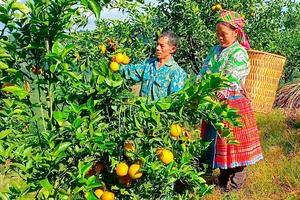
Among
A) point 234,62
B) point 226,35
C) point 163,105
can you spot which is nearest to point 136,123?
point 163,105

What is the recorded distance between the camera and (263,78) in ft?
31.9

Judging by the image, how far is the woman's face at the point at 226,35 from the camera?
4707 mm

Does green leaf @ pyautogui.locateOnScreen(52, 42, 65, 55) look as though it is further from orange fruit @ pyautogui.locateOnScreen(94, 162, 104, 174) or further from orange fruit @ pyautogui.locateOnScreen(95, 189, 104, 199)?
orange fruit @ pyautogui.locateOnScreen(95, 189, 104, 199)

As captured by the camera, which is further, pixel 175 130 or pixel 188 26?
pixel 188 26

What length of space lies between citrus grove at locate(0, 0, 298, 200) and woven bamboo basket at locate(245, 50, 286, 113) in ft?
22.8

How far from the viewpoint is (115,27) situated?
5.42 metres

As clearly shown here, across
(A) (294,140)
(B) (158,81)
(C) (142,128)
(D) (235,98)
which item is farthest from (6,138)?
(A) (294,140)

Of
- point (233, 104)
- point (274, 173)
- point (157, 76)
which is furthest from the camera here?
point (274, 173)

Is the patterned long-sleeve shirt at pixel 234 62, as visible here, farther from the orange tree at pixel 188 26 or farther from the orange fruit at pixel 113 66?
the orange fruit at pixel 113 66

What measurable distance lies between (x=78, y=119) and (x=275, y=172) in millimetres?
3735

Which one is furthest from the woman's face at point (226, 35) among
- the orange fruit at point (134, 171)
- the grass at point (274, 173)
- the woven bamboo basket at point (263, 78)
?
the woven bamboo basket at point (263, 78)

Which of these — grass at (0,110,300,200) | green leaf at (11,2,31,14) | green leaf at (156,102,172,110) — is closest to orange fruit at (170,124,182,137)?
green leaf at (156,102,172,110)

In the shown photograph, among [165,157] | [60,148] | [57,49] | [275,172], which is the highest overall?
[57,49]

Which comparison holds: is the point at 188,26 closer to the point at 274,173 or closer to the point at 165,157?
the point at 274,173
